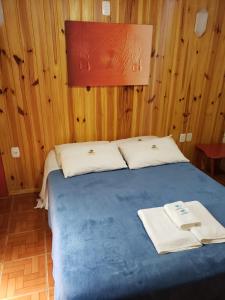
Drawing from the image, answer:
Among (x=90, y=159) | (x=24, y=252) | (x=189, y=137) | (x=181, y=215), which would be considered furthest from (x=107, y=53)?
(x=24, y=252)

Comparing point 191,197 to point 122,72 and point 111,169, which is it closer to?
point 111,169

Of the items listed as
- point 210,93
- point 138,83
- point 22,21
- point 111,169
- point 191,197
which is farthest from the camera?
point 210,93

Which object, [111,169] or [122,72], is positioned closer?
[111,169]

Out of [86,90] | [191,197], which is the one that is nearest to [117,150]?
[86,90]

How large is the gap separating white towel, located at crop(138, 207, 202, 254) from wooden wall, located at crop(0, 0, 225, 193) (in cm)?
135

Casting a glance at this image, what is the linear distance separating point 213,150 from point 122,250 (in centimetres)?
208

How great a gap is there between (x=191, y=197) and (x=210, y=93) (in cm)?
162

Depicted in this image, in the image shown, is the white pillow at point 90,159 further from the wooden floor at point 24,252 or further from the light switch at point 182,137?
the light switch at point 182,137

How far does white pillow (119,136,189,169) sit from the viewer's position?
2.19 metres

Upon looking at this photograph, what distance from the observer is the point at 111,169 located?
2.12m

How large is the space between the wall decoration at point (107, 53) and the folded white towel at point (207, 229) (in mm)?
1546

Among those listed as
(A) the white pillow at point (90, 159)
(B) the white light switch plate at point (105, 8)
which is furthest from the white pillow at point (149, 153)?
(B) the white light switch plate at point (105, 8)

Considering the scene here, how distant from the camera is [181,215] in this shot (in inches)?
55.5

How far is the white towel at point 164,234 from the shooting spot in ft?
4.07
